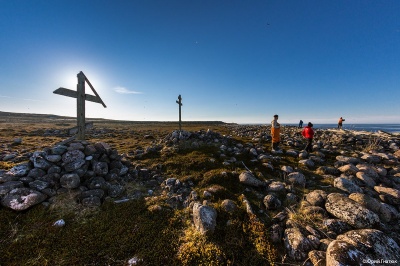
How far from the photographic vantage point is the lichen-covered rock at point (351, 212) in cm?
417

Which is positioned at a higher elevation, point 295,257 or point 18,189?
point 18,189

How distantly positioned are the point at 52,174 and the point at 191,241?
583 cm

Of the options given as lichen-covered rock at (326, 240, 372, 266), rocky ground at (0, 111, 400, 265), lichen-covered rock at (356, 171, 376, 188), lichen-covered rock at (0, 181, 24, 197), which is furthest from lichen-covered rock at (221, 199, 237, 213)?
lichen-covered rock at (0, 181, 24, 197)

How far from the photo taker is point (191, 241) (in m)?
4.16

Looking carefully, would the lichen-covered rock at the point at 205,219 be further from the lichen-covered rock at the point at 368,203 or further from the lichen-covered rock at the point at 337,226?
the lichen-covered rock at the point at 368,203

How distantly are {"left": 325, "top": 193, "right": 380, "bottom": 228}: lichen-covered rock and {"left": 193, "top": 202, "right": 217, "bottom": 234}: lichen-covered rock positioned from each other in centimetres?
339

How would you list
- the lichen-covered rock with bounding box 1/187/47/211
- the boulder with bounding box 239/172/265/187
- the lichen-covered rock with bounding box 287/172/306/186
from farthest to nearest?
1. the lichen-covered rock with bounding box 287/172/306/186
2. the boulder with bounding box 239/172/265/187
3. the lichen-covered rock with bounding box 1/187/47/211

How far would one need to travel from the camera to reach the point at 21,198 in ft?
16.7

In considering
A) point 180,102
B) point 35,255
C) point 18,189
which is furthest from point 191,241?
point 180,102

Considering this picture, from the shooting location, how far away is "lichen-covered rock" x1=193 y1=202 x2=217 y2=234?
4370 mm

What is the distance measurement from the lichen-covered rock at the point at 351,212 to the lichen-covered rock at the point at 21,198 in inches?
355

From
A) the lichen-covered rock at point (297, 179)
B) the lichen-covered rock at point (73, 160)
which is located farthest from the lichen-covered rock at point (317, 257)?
the lichen-covered rock at point (73, 160)

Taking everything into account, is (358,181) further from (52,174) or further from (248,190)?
(52,174)

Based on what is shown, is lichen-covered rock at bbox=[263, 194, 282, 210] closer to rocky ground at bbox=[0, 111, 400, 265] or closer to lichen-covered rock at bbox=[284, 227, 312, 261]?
rocky ground at bbox=[0, 111, 400, 265]
